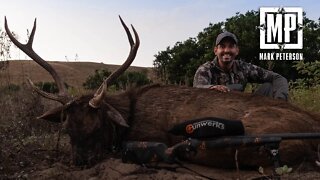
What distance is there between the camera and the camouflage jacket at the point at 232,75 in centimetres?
652

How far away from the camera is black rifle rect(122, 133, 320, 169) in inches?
157

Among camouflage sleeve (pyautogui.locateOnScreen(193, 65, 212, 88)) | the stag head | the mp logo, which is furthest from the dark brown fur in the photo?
the mp logo

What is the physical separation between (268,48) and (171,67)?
174 inches

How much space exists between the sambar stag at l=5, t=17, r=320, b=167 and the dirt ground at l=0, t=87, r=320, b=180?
15 cm

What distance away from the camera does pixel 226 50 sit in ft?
21.8

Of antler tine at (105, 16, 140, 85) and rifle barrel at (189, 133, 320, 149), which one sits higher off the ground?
antler tine at (105, 16, 140, 85)

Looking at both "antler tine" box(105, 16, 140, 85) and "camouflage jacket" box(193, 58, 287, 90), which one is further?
"camouflage jacket" box(193, 58, 287, 90)

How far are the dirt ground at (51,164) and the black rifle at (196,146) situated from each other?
10 cm

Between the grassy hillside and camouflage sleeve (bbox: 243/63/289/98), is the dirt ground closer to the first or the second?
the grassy hillside

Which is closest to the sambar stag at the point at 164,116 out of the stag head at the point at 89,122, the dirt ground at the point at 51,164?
the stag head at the point at 89,122

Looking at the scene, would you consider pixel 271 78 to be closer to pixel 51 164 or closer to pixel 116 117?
pixel 116 117

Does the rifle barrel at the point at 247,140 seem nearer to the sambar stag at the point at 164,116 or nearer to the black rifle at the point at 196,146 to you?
the black rifle at the point at 196,146

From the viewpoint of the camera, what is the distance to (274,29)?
14.4 m

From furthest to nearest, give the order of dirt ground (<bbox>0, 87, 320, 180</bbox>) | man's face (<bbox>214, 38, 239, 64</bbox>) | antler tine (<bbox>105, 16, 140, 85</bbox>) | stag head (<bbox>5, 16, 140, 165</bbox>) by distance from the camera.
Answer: man's face (<bbox>214, 38, 239, 64</bbox>) → antler tine (<bbox>105, 16, 140, 85</bbox>) → stag head (<bbox>5, 16, 140, 165</bbox>) → dirt ground (<bbox>0, 87, 320, 180</bbox>)
